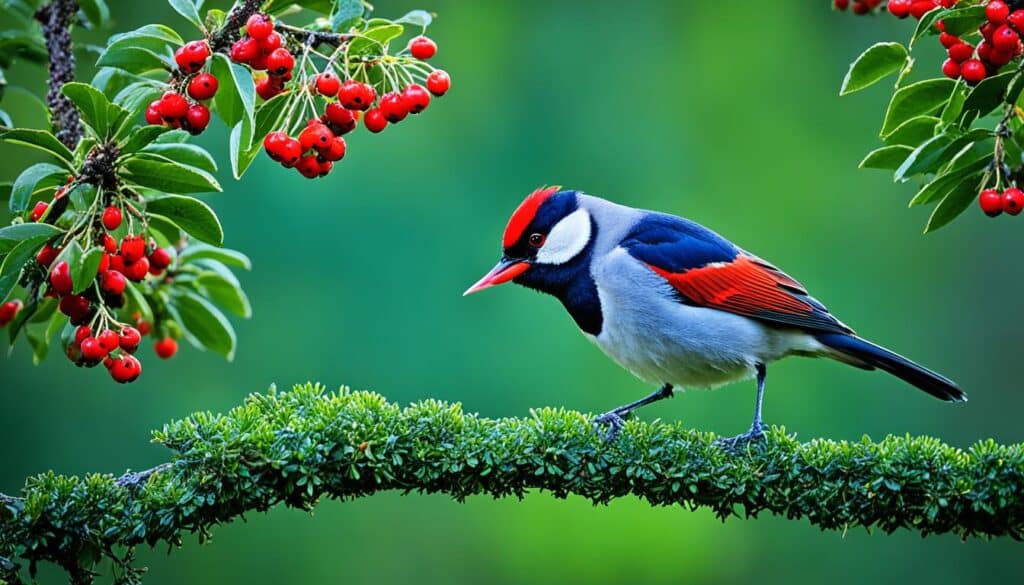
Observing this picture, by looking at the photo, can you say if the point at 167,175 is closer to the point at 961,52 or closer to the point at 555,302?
the point at 961,52

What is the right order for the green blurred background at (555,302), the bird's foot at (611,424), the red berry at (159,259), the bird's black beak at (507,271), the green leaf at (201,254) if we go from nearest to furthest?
1. the bird's foot at (611,424)
2. the red berry at (159,259)
3. the green leaf at (201,254)
4. the bird's black beak at (507,271)
5. the green blurred background at (555,302)

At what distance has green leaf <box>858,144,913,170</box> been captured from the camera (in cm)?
278

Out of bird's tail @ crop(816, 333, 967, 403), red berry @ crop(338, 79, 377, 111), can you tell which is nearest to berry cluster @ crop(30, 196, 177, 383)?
red berry @ crop(338, 79, 377, 111)

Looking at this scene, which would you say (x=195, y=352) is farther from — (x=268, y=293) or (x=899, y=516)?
(x=899, y=516)

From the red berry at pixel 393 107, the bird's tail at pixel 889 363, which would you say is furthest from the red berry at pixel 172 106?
the bird's tail at pixel 889 363

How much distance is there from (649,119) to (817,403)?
190cm

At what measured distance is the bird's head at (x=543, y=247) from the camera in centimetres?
368

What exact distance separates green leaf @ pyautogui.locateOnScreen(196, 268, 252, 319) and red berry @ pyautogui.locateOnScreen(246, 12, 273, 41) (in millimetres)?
983

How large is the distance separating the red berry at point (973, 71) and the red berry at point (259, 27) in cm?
146

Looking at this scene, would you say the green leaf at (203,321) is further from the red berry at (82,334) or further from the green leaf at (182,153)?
the green leaf at (182,153)

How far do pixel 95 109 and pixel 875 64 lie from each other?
1689mm

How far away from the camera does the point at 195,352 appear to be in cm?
627

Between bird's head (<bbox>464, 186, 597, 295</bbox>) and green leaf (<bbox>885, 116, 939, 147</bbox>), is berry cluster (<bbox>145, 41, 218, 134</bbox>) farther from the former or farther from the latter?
green leaf (<bbox>885, 116, 939, 147</bbox>)

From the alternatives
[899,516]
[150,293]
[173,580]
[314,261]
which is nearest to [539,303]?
[314,261]
